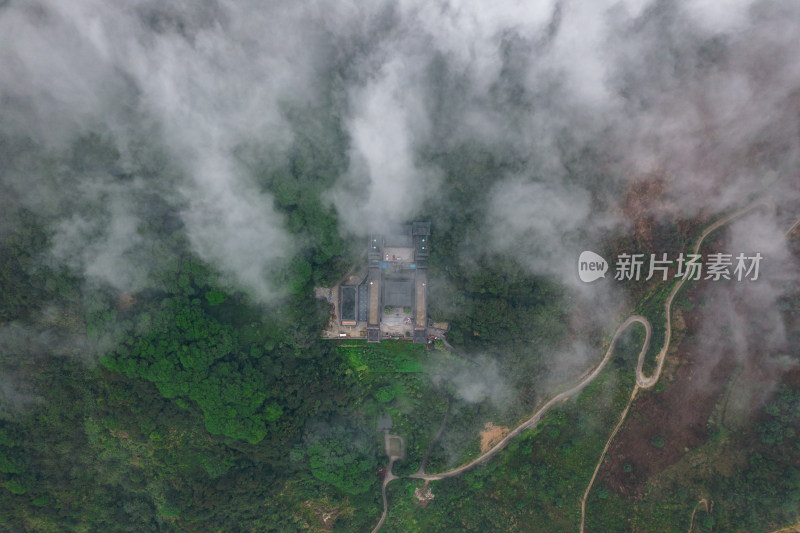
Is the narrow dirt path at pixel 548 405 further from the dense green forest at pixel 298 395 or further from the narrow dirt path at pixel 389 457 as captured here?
the narrow dirt path at pixel 389 457

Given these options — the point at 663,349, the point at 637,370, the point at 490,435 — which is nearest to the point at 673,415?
the point at 637,370

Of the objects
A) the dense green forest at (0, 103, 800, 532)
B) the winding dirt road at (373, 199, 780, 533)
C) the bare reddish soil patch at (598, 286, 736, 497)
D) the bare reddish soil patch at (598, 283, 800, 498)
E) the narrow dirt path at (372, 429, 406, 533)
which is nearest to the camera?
the dense green forest at (0, 103, 800, 532)

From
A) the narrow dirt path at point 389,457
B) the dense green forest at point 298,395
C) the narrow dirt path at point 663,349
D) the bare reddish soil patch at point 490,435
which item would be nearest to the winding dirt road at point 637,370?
the narrow dirt path at point 663,349

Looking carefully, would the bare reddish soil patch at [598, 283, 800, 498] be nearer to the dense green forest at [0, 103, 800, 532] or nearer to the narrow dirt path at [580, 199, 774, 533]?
the narrow dirt path at [580, 199, 774, 533]

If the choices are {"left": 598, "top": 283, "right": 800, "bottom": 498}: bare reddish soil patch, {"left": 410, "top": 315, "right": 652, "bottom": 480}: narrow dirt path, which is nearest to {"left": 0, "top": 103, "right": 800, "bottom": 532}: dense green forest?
{"left": 410, "top": 315, "right": 652, "bottom": 480}: narrow dirt path

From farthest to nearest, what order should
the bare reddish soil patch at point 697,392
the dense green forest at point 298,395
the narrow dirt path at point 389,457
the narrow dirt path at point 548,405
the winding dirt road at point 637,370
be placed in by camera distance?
the narrow dirt path at point 389,457
the narrow dirt path at point 548,405
the winding dirt road at point 637,370
the bare reddish soil patch at point 697,392
the dense green forest at point 298,395

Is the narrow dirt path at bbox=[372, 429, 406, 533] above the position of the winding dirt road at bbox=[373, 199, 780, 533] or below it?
below

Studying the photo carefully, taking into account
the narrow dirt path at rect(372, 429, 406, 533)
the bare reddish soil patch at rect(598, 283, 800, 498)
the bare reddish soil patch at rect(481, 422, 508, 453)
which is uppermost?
the bare reddish soil patch at rect(598, 283, 800, 498)

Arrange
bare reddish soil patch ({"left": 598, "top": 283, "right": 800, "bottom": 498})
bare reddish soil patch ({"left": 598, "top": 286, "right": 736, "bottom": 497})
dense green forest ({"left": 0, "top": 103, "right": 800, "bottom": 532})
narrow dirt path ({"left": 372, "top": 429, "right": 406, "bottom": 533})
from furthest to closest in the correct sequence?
1. narrow dirt path ({"left": 372, "top": 429, "right": 406, "bottom": 533})
2. bare reddish soil patch ({"left": 598, "top": 286, "right": 736, "bottom": 497})
3. bare reddish soil patch ({"left": 598, "top": 283, "right": 800, "bottom": 498})
4. dense green forest ({"left": 0, "top": 103, "right": 800, "bottom": 532})

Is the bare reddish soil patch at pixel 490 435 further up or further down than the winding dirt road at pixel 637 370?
further down

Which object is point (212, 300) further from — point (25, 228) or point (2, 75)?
point (2, 75)

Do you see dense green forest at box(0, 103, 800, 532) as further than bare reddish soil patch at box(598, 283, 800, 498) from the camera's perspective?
No
